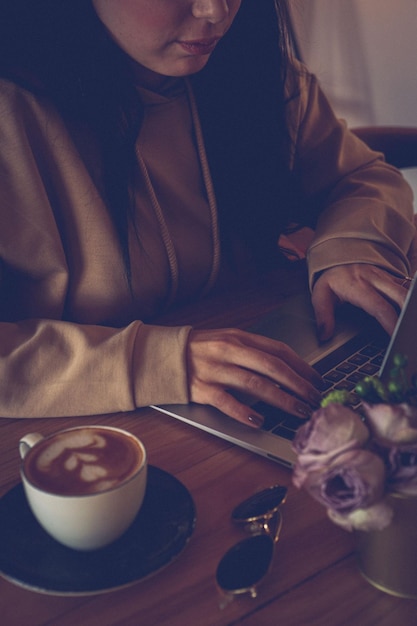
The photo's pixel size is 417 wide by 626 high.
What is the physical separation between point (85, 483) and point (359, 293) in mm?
569

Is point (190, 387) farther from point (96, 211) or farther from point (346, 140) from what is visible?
point (346, 140)

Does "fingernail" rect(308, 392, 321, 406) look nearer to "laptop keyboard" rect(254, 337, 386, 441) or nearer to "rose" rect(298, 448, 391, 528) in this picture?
"laptop keyboard" rect(254, 337, 386, 441)

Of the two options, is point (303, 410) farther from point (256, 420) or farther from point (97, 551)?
point (97, 551)

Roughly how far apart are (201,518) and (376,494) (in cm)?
23

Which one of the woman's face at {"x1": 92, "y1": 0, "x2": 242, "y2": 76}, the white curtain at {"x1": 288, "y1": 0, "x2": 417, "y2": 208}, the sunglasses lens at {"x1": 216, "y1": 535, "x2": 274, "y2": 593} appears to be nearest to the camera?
the sunglasses lens at {"x1": 216, "y1": 535, "x2": 274, "y2": 593}

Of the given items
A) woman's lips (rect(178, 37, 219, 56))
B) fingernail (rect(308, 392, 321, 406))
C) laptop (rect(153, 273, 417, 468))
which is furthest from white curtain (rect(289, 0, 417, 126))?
fingernail (rect(308, 392, 321, 406))

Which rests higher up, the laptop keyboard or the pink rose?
the pink rose

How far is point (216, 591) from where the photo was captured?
0.58 m

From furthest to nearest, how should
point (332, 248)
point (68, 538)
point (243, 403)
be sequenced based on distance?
point (332, 248) → point (243, 403) → point (68, 538)

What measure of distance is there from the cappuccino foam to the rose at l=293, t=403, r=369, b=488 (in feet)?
0.55

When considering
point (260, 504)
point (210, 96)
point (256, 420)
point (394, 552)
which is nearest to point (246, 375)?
point (256, 420)

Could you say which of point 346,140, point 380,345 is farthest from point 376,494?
point 346,140

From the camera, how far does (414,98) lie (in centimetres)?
279

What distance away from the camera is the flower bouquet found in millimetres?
478
